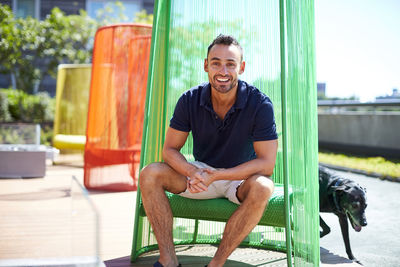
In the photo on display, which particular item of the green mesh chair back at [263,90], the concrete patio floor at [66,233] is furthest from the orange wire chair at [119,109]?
the green mesh chair back at [263,90]

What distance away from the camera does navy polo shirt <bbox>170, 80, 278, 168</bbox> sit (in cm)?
235

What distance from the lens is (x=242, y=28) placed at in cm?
278

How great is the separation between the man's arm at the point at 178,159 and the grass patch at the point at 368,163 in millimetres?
4522

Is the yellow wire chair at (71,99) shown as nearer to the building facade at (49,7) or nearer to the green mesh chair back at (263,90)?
the green mesh chair back at (263,90)

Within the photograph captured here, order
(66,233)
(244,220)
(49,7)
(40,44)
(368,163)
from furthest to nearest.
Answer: (49,7) < (40,44) < (368,163) < (66,233) < (244,220)

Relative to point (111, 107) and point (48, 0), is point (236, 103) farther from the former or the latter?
point (48, 0)

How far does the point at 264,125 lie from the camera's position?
2.31m

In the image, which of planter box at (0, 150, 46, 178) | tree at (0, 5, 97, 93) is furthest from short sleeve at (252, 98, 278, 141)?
tree at (0, 5, 97, 93)

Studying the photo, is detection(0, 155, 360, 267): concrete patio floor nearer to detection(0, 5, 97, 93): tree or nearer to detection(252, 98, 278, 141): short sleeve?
detection(252, 98, 278, 141): short sleeve

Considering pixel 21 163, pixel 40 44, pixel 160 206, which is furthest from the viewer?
pixel 40 44

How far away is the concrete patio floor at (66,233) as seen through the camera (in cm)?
248

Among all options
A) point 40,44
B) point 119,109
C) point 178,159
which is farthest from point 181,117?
point 40,44

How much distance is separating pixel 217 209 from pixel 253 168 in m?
0.27

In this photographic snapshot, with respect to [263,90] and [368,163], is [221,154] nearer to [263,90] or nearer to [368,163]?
[263,90]
